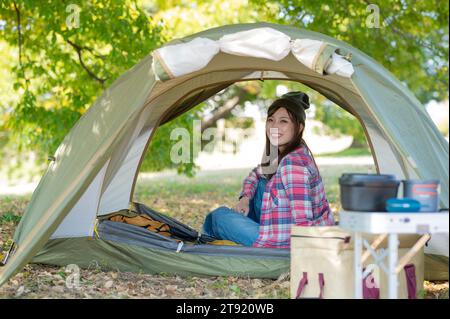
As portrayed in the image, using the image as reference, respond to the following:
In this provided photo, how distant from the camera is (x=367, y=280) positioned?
345cm

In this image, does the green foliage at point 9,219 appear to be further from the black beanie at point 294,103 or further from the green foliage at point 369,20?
the green foliage at point 369,20

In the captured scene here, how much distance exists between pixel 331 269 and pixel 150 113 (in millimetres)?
2327

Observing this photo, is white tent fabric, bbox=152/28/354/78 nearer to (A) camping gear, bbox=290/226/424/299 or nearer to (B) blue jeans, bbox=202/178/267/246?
(A) camping gear, bbox=290/226/424/299

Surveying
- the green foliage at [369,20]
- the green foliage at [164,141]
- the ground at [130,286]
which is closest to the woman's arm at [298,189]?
the ground at [130,286]

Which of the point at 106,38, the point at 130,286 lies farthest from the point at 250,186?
the point at 106,38

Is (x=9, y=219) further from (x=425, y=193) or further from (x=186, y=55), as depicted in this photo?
(x=425, y=193)

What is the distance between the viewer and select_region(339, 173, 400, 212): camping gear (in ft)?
10.2

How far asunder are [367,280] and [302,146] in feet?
4.67

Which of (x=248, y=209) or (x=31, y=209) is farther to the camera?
(x=248, y=209)

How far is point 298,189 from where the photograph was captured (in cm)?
429

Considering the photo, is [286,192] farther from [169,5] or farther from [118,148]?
[169,5]

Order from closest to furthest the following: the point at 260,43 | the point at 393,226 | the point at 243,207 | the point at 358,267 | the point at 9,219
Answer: the point at 393,226, the point at 358,267, the point at 260,43, the point at 243,207, the point at 9,219
